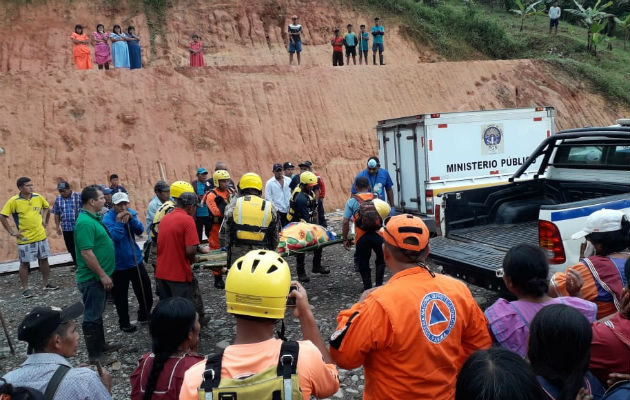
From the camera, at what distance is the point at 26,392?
230 centimetres

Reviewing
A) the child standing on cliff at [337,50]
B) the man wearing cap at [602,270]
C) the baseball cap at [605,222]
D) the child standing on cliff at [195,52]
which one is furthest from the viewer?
the child standing on cliff at [337,50]

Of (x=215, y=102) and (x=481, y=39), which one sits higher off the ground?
(x=481, y=39)

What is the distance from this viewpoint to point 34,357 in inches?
102

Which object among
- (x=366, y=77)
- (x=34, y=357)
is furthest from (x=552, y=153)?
(x=366, y=77)

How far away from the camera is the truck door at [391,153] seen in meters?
9.67

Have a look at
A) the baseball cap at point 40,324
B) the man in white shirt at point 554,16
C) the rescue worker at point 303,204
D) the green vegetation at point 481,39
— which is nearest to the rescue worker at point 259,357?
the baseball cap at point 40,324

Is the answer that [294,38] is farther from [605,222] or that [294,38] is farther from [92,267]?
[605,222]

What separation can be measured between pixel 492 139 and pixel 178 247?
6.23 meters

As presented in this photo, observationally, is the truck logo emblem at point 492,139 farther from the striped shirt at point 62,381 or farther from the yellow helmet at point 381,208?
the striped shirt at point 62,381

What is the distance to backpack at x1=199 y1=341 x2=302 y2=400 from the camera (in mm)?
1900

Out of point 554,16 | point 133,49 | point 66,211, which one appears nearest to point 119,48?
point 133,49

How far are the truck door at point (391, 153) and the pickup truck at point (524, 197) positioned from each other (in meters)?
2.81

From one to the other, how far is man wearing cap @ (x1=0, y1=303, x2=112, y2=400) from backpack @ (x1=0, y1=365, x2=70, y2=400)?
0.05 ft

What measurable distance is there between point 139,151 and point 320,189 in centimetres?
647
